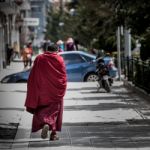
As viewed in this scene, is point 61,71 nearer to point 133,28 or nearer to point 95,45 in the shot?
point 133,28

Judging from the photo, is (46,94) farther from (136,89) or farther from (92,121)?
(136,89)

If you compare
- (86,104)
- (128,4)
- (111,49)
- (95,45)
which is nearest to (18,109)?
(86,104)

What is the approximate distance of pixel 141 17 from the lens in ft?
63.5

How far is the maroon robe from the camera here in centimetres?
1284

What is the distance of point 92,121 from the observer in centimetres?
1584

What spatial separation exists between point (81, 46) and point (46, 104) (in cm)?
6093

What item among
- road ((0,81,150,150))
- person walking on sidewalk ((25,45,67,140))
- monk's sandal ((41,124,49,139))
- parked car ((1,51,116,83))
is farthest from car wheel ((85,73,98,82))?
monk's sandal ((41,124,49,139))

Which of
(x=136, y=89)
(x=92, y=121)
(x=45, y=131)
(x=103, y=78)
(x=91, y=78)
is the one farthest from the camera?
(x=91, y=78)

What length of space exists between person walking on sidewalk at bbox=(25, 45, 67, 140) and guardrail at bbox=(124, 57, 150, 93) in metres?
8.40

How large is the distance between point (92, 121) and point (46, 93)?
10.4 ft

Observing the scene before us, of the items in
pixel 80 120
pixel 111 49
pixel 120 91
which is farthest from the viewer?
pixel 111 49

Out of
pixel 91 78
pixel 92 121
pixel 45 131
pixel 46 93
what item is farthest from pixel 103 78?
pixel 45 131

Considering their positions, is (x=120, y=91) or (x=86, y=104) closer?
(x=86, y=104)

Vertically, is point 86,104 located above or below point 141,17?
below
